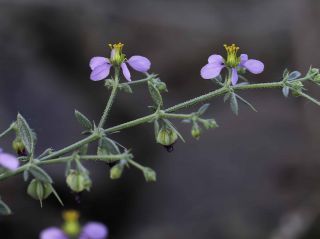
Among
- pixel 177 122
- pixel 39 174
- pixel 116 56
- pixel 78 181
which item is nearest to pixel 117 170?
pixel 78 181

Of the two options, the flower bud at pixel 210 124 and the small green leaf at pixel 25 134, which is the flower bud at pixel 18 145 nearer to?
the small green leaf at pixel 25 134

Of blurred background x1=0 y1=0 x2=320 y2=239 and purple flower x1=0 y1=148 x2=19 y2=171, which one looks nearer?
purple flower x1=0 y1=148 x2=19 y2=171

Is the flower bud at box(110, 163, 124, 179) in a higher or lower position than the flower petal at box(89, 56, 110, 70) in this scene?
lower

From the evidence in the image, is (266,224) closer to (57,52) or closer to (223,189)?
(223,189)

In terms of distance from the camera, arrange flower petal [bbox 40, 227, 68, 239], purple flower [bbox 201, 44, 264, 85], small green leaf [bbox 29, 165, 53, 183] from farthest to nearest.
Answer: flower petal [bbox 40, 227, 68, 239], purple flower [bbox 201, 44, 264, 85], small green leaf [bbox 29, 165, 53, 183]

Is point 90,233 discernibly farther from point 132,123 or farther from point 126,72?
point 126,72

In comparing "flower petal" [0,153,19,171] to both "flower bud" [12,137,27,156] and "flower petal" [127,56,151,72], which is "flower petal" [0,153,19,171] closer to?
"flower bud" [12,137,27,156]

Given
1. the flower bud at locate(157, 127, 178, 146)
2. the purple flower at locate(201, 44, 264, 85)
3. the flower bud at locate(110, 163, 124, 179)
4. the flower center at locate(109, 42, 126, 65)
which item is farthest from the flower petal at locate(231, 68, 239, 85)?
the flower bud at locate(110, 163, 124, 179)
